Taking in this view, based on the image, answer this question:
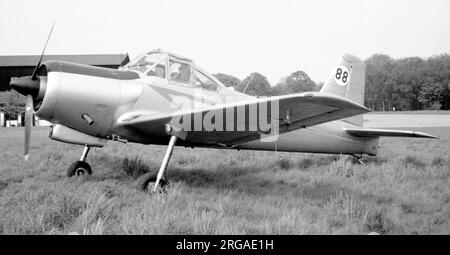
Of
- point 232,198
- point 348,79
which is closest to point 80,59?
point 348,79

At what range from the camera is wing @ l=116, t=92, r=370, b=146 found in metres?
3.72

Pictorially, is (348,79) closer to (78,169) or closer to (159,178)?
(159,178)

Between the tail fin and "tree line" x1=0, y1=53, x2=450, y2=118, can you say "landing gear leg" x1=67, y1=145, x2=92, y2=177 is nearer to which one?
"tree line" x1=0, y1=53, x2=450, y2=118

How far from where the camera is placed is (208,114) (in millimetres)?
4477

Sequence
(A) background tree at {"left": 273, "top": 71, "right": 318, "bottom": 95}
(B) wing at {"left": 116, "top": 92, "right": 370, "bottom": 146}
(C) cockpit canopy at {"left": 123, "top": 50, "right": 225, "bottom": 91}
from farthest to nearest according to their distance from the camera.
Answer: (A) background tree at {"left": 273, "top": 71, "right": 318, "bottom": 95}, (C) cockpit canopy at {"left": 123, "top": 50, "right": 225, "bottom": 91}, (B) wing at {"left": 116, "top": 92, "right": 370, "bottom": 146}

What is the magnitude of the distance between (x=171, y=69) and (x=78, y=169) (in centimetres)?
240

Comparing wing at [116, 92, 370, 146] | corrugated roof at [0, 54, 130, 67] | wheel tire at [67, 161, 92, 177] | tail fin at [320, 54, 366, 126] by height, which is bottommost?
wheel tire at [67, 161, 92, 177]

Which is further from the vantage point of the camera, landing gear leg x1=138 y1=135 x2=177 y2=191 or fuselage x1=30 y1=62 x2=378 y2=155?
fuselage x1=30 y1=62 x2=378 y2=155

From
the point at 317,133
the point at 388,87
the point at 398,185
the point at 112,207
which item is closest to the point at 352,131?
the point at 317,133

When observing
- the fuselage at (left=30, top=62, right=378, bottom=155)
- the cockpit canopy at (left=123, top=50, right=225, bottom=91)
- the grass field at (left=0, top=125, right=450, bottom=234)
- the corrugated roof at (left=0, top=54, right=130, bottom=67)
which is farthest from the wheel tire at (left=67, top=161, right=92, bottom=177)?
the corrugated roof at (left=0, top=54, right=130, bottom=67)

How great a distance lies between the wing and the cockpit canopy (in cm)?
76

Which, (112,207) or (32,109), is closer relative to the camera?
(112,207)
